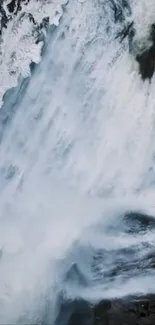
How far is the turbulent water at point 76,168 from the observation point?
8031 mm

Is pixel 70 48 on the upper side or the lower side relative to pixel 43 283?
upper

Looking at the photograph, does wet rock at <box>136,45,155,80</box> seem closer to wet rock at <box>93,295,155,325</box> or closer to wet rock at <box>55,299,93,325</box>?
wet rock at <box>93,295,155,325</box>

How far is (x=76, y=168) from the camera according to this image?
9.06 meters

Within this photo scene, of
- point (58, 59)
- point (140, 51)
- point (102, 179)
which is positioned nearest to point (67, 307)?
point (102, 179)

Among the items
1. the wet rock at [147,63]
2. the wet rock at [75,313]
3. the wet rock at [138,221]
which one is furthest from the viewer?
the wet rock at [138,221]

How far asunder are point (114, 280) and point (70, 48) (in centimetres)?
416

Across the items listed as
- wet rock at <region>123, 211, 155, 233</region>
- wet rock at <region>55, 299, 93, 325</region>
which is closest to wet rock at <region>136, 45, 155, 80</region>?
wet rock at <region>123, 211, 155, 233</region>

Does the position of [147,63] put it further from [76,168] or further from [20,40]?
[20,40]

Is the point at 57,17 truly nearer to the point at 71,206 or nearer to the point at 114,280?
the point at 71,206

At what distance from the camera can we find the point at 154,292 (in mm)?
8023

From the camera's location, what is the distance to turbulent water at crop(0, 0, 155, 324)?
26.3 feet

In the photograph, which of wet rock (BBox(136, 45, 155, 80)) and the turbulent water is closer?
the turbulent water

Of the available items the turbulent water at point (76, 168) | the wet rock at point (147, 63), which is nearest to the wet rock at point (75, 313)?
the turbulent water at point (76, 168)

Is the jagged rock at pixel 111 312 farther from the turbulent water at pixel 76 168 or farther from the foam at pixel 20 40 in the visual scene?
the foam at pixel 20 40
